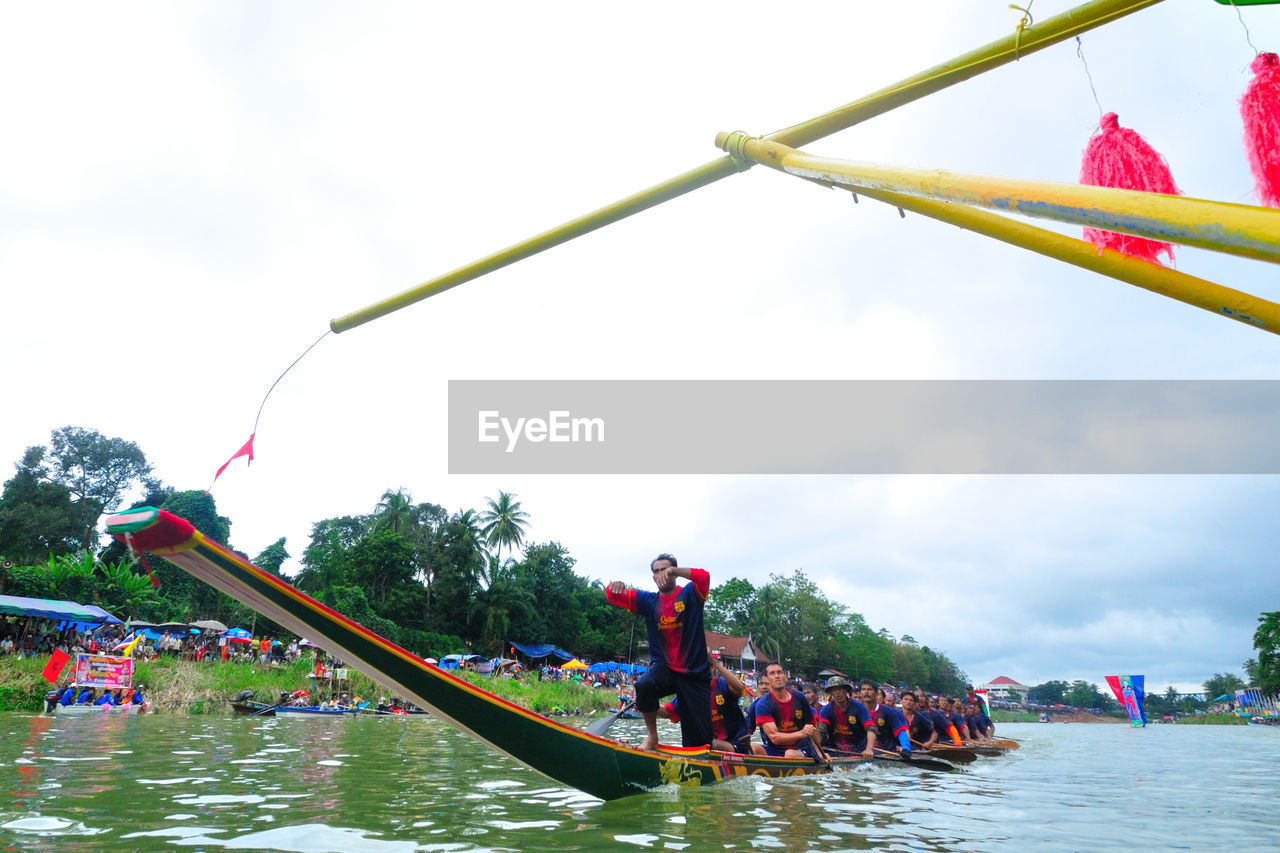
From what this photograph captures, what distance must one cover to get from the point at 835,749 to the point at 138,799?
745 centimetres

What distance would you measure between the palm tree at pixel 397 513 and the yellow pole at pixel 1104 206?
53300 millimetres

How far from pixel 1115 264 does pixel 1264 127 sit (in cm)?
91

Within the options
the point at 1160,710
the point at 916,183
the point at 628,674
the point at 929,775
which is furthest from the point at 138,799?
the point at 1160,710

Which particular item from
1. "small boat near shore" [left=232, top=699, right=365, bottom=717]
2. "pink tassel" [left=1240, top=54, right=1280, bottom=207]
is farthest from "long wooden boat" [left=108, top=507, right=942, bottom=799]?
"small boat near shore" [left=232, top=699, right=365, bottom=717]

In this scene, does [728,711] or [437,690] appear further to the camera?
[728,711]

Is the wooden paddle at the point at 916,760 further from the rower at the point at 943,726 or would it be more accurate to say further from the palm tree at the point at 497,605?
the palm tree at the point at 497,605

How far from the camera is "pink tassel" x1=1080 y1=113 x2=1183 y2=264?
2.87 metres

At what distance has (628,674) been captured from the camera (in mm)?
45812

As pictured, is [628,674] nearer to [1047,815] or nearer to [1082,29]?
[1047,815]

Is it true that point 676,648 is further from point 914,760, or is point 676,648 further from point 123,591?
point 123,591

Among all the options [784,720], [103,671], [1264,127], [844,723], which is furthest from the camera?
[103,671]

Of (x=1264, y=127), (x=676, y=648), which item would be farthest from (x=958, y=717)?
(x=1264, y=127)

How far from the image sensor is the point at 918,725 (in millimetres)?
12188

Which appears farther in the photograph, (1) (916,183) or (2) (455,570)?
(2) (455,570)
